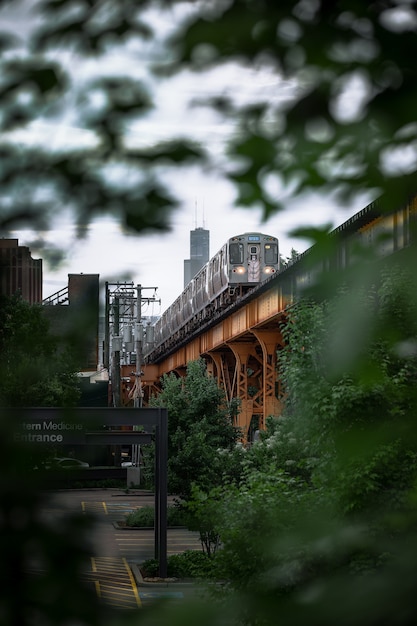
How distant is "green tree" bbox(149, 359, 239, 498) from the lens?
29.9m

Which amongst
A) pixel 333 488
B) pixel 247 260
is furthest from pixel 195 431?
pixel 333 488

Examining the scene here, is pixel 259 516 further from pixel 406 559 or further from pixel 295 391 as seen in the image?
pixel 406 559

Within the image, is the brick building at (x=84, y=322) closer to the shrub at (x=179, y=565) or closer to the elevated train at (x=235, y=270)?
the shrub at (x=179, y=565)

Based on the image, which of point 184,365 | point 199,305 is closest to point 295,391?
point 199,305

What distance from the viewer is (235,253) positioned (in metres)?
35.7

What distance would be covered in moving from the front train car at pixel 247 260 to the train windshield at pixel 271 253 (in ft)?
0.81

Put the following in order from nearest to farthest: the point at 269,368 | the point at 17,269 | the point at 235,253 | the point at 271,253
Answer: the point at 17,269
the point at 269,368
the point at 235,253
the point at 271,253

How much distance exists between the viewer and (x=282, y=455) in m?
17.5

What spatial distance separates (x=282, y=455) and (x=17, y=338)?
16.2 m

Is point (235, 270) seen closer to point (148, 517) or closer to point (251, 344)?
point (251, 344)

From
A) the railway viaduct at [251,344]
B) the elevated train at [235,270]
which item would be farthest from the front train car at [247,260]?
the railway viaduct at [251,344]

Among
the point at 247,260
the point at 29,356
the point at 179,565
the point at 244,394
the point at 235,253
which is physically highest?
the point at 235,253

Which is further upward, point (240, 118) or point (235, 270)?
point (235, 270)

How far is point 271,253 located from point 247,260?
220 centimetres
